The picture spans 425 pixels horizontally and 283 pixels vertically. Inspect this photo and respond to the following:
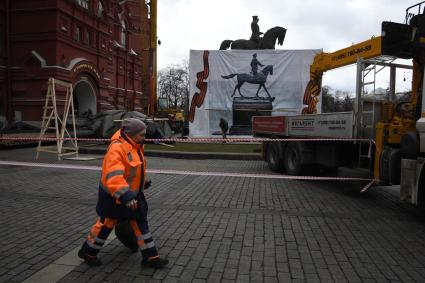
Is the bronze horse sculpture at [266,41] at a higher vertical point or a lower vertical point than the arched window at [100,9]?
lower

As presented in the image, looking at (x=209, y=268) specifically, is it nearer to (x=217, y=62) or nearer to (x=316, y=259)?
(x=316, y=259)

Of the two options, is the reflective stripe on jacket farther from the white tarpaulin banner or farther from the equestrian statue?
the equestrian statue

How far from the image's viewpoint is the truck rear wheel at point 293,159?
10644 millimetres

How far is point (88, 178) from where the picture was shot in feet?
33.3

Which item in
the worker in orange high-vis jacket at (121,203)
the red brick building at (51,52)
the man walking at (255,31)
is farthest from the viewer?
the man walking at (255,31)

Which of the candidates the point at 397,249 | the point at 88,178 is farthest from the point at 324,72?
the point at 397,249

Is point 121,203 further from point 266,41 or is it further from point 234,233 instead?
point 266,41

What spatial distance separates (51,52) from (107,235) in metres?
26.2

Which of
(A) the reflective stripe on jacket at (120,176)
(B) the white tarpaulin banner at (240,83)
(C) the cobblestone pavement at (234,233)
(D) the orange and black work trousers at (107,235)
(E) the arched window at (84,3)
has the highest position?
(E) the arched window at (84,3)

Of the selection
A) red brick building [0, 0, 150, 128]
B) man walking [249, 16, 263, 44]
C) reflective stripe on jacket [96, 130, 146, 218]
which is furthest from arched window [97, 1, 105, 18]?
reflective stripe on jacket [96, 130, 146, 218]

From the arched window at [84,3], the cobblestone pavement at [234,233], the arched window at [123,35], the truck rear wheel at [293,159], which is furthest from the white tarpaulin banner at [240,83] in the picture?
the cobblestone pavement at [234,233]

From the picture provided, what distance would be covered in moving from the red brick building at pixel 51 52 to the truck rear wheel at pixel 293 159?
18265 mm

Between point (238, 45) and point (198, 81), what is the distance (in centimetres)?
481

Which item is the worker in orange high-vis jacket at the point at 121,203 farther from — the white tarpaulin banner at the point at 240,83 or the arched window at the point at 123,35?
the arched window at the point at 123,35
